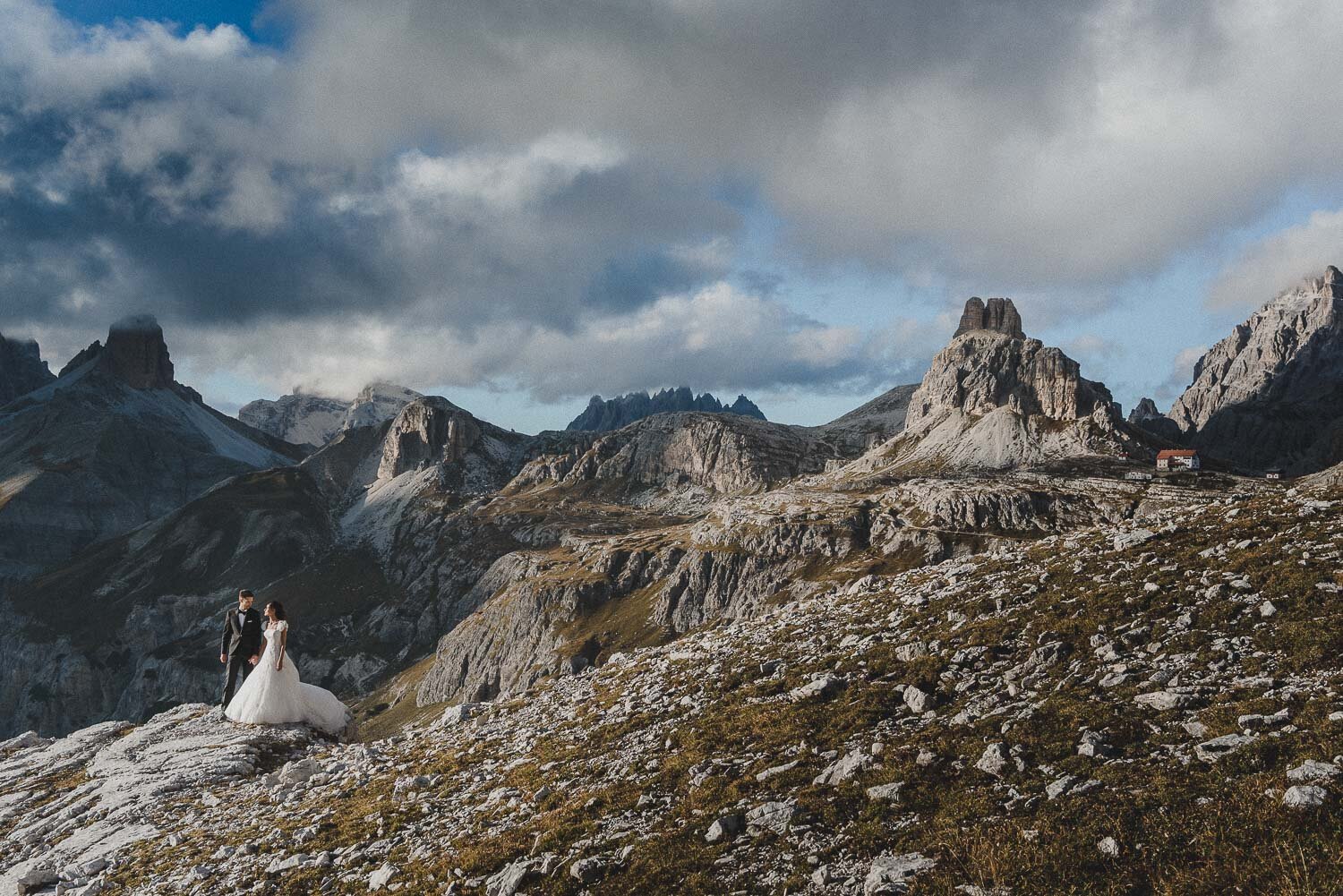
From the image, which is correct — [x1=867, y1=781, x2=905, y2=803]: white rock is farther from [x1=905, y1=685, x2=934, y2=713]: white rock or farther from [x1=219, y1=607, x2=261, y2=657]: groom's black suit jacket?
[x1=219, y1=607, x2=261, y2=657]: groom's black suit jacket

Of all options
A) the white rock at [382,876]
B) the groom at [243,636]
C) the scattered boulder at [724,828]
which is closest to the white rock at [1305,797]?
the scattered boulder at [724,828]

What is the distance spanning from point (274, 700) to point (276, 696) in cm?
18

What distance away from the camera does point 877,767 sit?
17.5 metres

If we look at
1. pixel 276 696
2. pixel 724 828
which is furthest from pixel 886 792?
pixel 276 696

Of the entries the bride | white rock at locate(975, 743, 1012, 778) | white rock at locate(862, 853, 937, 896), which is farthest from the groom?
white rock at locate(975, 743, 1012, 778)

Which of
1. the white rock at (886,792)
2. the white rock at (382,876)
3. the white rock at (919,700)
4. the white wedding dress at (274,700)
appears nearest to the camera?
the white rock at (886,792)

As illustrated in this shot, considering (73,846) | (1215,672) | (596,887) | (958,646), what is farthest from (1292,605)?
(73,846)

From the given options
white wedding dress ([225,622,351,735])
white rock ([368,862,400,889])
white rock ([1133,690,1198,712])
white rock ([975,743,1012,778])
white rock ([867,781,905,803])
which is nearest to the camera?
white rock ([867,781,905,803])

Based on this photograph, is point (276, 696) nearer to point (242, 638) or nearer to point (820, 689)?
point (242, 638)

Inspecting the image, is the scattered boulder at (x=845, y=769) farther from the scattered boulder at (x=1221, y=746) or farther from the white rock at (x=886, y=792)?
the scattered boulder at (x=1221, y=746)

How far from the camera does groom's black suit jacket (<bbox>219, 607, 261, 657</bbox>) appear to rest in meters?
37.2

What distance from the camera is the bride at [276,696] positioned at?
1379 inches

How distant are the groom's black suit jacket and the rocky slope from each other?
3907 millimetres

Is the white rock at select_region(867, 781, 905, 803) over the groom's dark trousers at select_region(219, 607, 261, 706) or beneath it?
beneath
